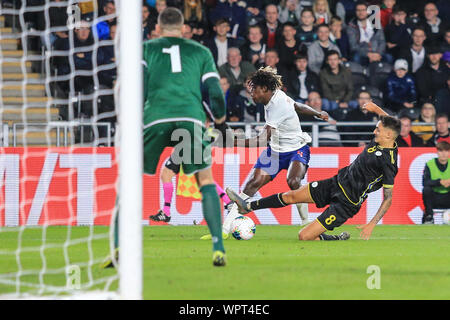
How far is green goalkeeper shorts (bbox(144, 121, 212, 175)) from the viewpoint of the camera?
21.0 ft

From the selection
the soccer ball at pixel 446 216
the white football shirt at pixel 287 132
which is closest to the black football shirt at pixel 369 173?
the white football shirt at pixel 287 132

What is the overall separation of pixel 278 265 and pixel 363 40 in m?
9.22

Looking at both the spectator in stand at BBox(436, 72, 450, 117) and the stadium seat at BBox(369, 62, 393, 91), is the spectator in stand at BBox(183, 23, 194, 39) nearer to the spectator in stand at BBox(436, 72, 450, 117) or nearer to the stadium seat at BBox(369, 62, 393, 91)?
the stadium seat at BBox(369, 62, 393, 91)

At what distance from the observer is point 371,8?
620 inches

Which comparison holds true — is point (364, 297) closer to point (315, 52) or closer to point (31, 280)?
point (31, 280)

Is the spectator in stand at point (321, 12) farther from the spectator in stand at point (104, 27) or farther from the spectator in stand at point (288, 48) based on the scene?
the spectator in stand at point (104, 27)

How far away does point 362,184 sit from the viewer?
8.73m

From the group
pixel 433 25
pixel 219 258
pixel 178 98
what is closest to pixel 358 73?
pixel 433 25

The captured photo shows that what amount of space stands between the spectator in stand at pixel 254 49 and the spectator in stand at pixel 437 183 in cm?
360

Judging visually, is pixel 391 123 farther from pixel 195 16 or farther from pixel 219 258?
pixel 195 16

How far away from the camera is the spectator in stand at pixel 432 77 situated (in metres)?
14.5

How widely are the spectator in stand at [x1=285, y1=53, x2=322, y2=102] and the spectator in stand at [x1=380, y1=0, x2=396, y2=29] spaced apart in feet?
7.77

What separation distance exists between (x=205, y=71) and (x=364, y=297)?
2446 millimetres
